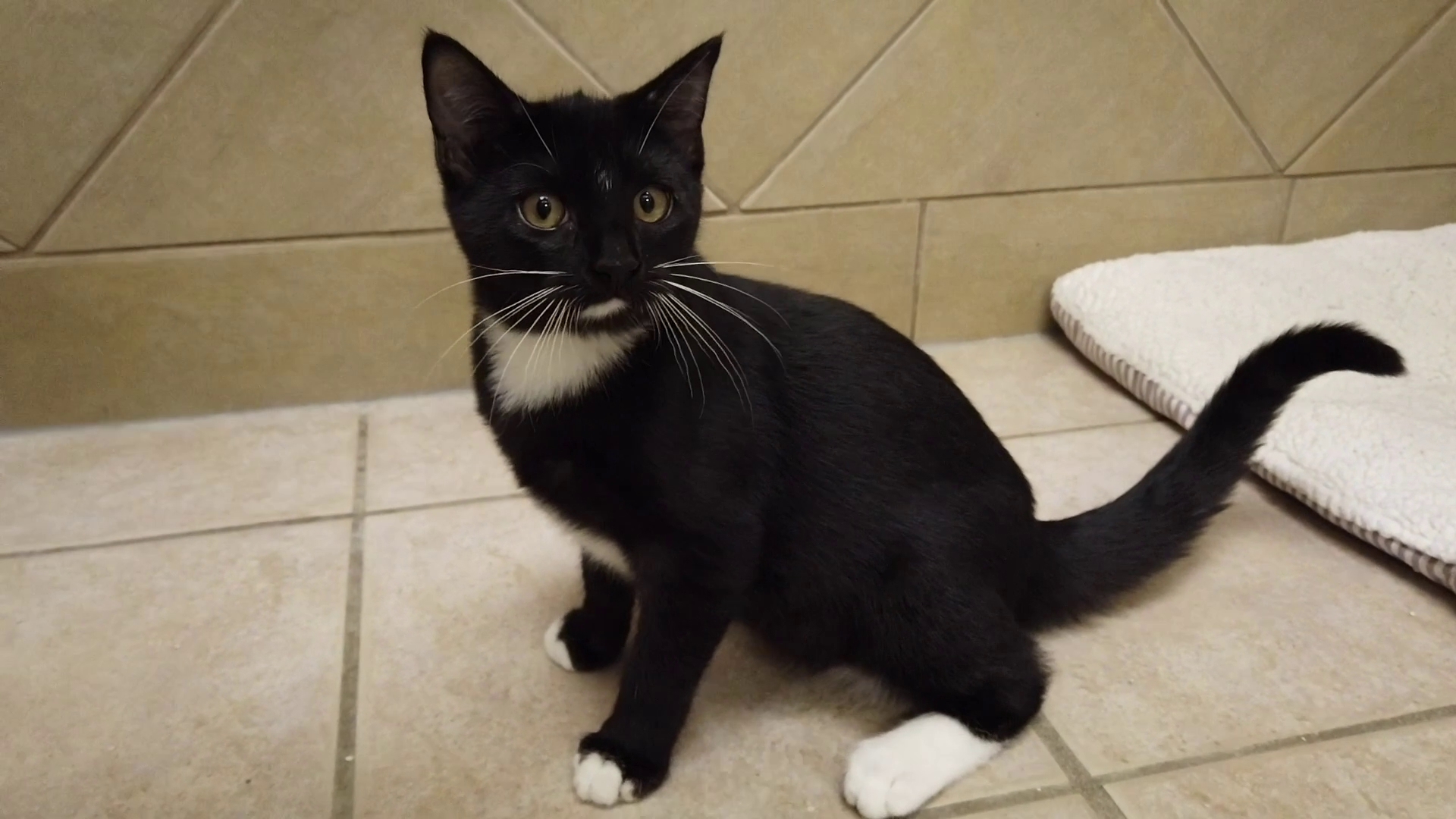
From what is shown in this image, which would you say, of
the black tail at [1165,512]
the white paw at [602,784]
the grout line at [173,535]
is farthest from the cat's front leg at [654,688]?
the grout line at [173,535]

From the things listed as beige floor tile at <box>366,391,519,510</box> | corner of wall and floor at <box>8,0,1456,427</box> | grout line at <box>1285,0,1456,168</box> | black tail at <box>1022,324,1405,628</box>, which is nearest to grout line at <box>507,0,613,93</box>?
corner of wall and floor at <box>8,0,1456,427</box>

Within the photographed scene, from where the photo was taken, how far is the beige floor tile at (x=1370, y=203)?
1602mm

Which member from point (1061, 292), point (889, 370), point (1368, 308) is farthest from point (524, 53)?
point (1368, 308)

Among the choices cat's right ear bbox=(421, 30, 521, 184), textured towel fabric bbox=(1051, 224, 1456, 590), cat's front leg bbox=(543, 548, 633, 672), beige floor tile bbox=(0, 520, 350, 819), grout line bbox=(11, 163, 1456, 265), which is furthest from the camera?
grout line bbox=(11, 163, 1456, 265)

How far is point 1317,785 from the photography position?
75 cm

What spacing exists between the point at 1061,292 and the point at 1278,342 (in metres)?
0.64

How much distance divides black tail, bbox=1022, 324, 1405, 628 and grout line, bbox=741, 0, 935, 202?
67cm

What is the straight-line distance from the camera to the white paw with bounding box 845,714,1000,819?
0.72 m

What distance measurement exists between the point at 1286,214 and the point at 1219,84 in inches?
11.3

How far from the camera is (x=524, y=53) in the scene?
4.04 feet

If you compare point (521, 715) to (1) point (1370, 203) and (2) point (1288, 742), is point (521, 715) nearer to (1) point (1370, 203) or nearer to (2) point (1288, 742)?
(2) point (1288, 742)

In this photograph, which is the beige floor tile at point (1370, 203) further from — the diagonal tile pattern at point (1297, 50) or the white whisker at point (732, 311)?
the white whisker at point (732, 311)

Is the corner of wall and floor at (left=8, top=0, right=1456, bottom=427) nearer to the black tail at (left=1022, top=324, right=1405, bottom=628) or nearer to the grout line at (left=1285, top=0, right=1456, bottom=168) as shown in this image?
the grout line at (left=1285, top=0, right=1456, bottom=168)

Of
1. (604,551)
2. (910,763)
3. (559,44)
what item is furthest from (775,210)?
(910,763)
